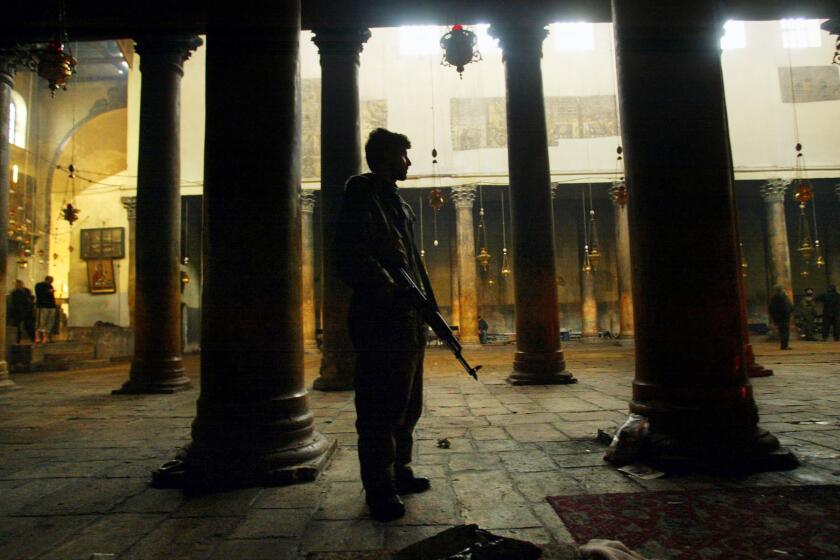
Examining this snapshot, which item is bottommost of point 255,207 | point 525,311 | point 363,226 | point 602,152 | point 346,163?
point 525,311

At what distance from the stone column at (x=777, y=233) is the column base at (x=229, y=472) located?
66.4 feet

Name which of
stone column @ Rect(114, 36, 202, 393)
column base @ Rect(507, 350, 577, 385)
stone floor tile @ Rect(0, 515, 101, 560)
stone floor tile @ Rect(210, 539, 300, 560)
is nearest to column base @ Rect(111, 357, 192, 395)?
stone column @ Rect(114, 36, 202, 393)

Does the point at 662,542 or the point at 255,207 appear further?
the point at 255,207

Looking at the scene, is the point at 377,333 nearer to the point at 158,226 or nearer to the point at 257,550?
the point at 257,550

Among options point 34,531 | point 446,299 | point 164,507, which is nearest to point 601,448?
point 164,507

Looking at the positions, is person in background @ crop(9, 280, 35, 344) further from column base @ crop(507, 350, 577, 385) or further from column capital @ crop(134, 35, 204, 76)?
column base @ crop(507, 350, 577, 385)

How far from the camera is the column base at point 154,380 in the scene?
→ 7090 mm

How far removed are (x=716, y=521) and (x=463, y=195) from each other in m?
17.1

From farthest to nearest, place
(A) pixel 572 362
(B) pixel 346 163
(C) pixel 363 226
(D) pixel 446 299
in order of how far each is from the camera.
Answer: (D) pixel 446 299 → (A) pixel 572 362 → (B) pixel 346 163 → (C) pixel 363 226

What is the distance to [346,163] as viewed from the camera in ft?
22.7

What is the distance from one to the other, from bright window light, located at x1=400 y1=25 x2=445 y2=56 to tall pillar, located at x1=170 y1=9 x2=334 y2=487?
1700cm

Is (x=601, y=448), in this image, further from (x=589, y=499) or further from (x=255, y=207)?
(x=255, y=207)

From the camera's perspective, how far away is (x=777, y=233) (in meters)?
18.5

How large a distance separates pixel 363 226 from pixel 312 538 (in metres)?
1.43
